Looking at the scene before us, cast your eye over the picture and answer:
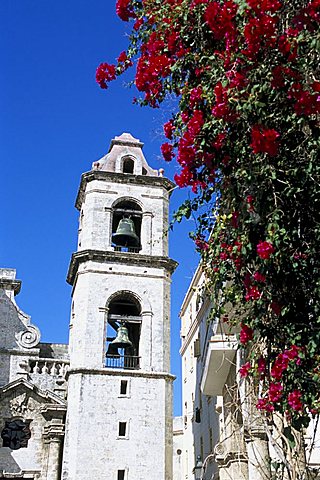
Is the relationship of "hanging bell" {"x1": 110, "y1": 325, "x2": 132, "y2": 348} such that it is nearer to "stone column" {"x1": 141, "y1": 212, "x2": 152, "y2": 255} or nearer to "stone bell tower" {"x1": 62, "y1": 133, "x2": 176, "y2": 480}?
"stone bell tower" {"x1": 62, "y1": 133, "x2": 176, "y2": 480}

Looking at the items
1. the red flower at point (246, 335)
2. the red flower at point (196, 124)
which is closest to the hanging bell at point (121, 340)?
the red flower at point (246, 335)

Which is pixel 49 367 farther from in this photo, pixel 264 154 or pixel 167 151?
pixel 264 154

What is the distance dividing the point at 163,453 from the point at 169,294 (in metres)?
5.48

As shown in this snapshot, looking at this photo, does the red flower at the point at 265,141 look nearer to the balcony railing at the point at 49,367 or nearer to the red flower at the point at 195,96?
the red flower at the point at 195,96

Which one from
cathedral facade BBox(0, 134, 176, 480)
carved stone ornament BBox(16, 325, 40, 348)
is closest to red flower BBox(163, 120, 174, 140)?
cathedral facade BBox(0, 134, 176, 480)

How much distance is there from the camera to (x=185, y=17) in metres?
7.32

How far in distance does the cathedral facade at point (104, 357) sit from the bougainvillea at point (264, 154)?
45.2 ft

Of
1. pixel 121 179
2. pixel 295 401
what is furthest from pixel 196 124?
pixel 121 179

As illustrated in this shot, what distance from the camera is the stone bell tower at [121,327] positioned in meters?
21.0

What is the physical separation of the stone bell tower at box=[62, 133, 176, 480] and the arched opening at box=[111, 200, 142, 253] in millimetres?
39

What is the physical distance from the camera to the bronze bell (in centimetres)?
2397

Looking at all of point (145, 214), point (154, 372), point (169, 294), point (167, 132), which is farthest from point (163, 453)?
point (167, 132)

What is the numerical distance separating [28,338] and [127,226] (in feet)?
18.0

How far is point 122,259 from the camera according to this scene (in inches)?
933
